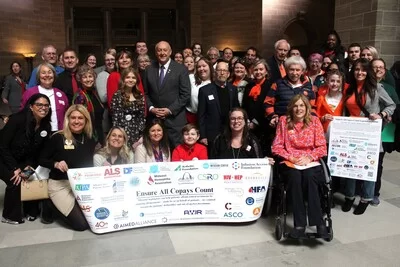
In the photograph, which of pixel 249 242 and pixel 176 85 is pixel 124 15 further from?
pixel 249 242

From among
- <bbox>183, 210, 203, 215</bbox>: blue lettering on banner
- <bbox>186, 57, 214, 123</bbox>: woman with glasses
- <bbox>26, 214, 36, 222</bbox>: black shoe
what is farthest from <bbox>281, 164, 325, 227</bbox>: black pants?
<bbox>26, 214, 36, 222</bbox>: black shoe

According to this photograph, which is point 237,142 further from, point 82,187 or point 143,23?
point 143,23

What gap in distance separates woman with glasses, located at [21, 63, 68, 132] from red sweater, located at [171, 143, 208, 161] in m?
1.29

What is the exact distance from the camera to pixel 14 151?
3.39 m

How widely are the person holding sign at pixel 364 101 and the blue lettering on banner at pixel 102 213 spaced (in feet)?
7.79

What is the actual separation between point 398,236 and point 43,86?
12.1ft

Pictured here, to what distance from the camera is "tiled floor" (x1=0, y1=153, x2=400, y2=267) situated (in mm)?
2668

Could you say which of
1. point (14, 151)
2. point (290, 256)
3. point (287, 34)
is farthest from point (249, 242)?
point (287, 34)

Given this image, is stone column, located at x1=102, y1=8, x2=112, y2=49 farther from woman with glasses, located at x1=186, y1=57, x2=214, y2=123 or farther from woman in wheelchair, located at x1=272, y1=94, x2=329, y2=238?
woman in wheelchair, located at x1=272, y1=94, x2=329, y2=238

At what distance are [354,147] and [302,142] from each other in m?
0.63

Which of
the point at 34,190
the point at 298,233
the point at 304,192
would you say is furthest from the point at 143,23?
the point at 298,233

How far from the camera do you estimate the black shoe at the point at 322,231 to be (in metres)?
2.84

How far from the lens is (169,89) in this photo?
3.91 m

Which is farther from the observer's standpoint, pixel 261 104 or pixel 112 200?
pixel 261 104
